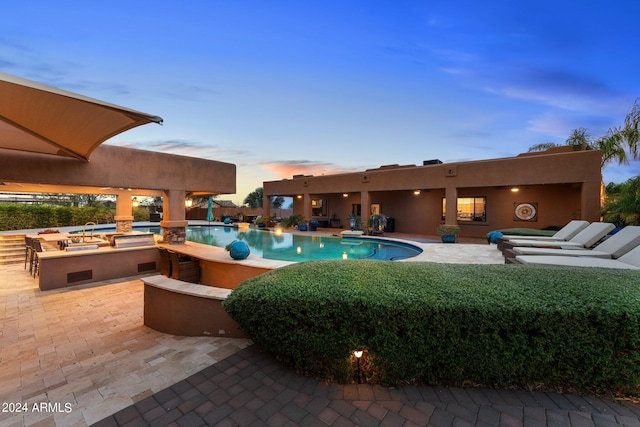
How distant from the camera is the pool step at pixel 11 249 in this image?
9309mm

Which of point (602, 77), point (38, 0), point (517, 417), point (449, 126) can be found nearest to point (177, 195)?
point (38, 0)

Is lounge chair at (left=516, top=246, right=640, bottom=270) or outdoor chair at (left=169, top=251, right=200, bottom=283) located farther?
outdoor chair at (left=169, top=251, right=200, bottom=283)

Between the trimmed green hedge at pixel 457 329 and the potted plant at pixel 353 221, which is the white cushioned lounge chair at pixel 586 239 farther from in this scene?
the potted plant at pixel 353 221

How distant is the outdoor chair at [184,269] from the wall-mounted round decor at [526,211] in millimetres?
15705

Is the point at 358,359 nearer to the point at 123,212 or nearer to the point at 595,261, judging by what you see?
the point at 595,261

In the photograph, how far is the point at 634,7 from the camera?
30.6 ft

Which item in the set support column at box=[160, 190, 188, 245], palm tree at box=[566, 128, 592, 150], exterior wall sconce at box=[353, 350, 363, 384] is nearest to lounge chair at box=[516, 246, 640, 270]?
exterior wall sconce at box=[353, 350, 363, 384]

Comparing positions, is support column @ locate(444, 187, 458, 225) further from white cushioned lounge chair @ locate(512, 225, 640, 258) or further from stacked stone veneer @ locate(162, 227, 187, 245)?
stacked stone veneer @ locate(162, 227, 187, 245)

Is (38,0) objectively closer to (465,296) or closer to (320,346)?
(320,346)

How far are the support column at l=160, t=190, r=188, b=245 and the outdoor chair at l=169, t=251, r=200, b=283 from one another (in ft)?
3.97

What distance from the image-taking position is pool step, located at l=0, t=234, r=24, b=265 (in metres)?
9.31

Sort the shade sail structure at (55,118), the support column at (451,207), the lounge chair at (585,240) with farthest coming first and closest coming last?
the support column at (451,207), the lounge chair at (585,240), the shade sail structure at (55,118)

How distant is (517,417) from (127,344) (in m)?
4.62

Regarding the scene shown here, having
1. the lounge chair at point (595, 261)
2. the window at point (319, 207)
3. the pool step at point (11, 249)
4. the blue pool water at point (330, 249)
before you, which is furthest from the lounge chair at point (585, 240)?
the pool step at point (11, 249)
